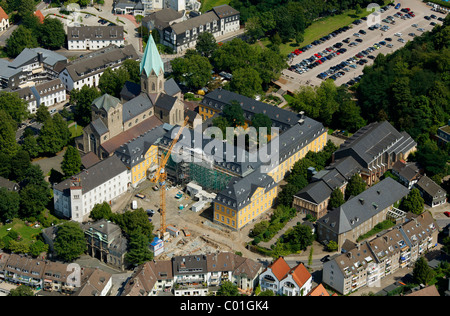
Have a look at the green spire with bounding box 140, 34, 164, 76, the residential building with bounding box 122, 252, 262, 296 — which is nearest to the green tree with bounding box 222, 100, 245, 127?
the green spire with bounding box 140, 34, 164, 76

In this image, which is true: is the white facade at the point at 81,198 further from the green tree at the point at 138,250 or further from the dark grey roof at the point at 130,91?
the dark grey roof at the point at 130,91

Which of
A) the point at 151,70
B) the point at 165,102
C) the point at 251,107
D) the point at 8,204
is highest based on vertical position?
the point at 151,70

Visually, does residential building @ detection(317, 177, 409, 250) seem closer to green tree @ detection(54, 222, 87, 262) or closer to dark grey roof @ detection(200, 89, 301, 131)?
dark grey roof @ detection(200, 89, 301, 131)

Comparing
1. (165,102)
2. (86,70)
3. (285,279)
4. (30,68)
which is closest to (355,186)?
(285,279)

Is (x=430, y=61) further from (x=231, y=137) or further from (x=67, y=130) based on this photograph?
(x=67, y=130)

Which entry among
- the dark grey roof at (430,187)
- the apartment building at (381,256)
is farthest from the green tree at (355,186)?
the apartment building at (381,256)

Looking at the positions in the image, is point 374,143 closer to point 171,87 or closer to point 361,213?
point 361,213

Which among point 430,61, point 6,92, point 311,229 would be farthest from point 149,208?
point 430,61
